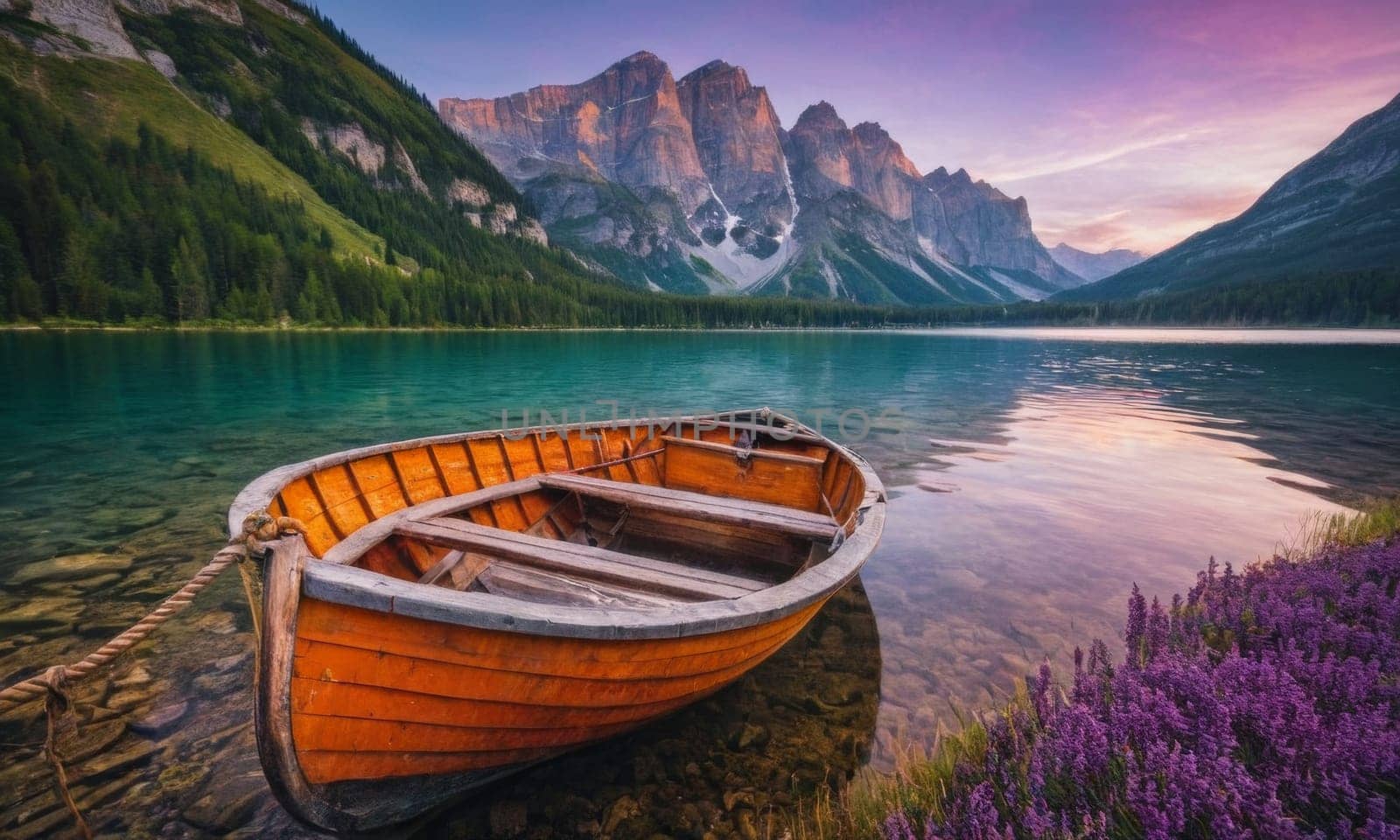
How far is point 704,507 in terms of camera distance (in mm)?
7191

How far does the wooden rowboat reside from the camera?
10.3ft

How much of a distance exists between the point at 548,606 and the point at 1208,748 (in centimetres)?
371

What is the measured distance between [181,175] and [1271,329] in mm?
226158

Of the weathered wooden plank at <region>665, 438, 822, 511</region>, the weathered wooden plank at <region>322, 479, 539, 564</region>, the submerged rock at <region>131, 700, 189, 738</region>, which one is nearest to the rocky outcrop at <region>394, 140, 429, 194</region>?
the weathered wooden plank at <region>665, 438, 822, 511</region>

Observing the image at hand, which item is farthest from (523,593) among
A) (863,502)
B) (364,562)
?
(863,502)

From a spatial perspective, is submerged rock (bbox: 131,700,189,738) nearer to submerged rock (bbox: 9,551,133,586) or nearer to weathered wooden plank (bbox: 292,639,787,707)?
weathered wooden plank (bbox: 292,639,787,707)

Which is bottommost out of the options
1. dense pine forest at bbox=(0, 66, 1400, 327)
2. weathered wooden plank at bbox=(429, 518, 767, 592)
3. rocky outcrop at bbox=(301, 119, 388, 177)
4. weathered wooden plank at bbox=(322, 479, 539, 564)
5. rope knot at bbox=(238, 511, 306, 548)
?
weathered wooden plank at bbox=(429, 518, 767, 592)

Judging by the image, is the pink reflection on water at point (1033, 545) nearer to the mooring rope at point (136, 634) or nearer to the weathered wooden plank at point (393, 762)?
the weathered wooden plank at point (393, 762)

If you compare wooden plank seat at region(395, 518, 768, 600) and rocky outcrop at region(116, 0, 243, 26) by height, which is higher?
rocky outcrop at region(116, 0, 243, 26)

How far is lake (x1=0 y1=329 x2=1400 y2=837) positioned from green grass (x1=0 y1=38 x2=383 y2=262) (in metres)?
116

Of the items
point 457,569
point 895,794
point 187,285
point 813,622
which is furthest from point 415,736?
point 187,285

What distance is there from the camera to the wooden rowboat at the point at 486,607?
3143 millimetres

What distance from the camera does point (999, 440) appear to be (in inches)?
779

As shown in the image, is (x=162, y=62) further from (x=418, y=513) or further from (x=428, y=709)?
(x=428, y=709)
